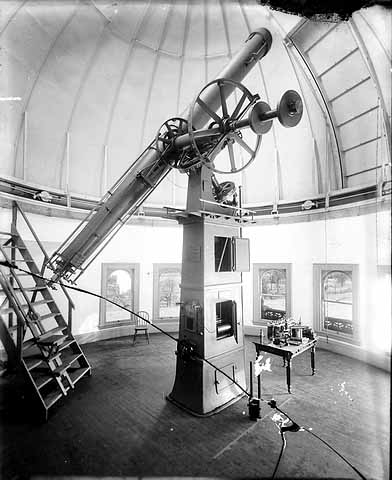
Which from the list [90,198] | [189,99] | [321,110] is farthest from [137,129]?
[321,110]

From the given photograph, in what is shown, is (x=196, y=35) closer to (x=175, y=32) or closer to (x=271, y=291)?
(x=175, y=32)

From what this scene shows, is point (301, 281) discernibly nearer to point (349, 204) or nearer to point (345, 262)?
point (345, 262)

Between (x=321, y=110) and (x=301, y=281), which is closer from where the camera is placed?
(x=321, y=110)

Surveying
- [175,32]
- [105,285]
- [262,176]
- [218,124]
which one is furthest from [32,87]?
[262,176]

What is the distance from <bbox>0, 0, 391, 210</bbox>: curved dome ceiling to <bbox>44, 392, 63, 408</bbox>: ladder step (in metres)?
4.26

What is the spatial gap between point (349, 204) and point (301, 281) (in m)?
2.34

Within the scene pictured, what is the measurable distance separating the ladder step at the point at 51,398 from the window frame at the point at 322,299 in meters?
5.75

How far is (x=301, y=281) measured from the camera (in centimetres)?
692

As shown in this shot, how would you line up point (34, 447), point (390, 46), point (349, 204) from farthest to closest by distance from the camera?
point (349, 204) → point (34, 447) → point (390, 46)

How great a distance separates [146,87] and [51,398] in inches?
255

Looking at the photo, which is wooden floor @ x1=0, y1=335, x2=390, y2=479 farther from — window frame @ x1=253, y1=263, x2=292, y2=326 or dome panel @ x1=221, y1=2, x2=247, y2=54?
dome panel @ x1=221, y1=2, x2=247, y2=54

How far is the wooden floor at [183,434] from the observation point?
2735 millimetres

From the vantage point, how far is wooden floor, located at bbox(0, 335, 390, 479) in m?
2.74

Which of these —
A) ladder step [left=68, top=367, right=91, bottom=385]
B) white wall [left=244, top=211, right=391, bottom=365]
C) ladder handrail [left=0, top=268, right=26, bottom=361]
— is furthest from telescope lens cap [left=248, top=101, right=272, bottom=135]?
ladder step [left=68, top=367, right=91, bottom=385]
